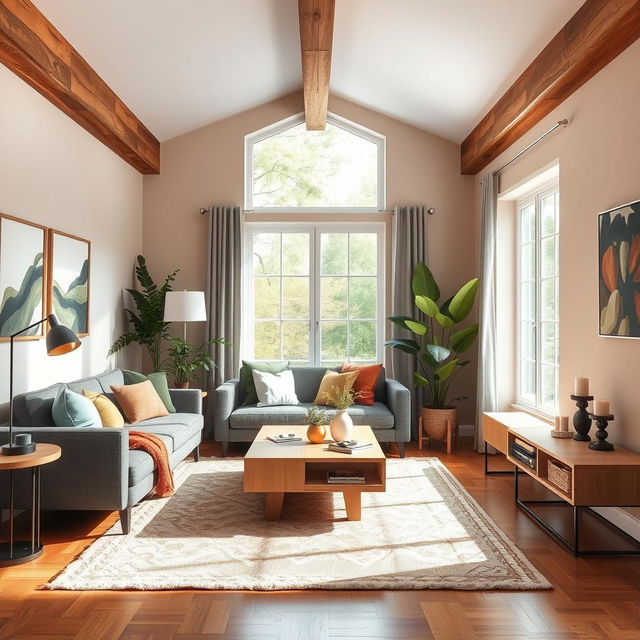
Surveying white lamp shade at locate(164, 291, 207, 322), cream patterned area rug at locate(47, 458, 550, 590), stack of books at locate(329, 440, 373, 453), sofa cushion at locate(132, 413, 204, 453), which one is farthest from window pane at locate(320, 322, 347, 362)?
stack of books at locate(329, 440, 373, 453)

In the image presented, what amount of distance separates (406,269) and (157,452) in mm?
3469

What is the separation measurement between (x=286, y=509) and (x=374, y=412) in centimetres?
166

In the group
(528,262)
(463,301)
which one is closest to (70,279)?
(463,301)

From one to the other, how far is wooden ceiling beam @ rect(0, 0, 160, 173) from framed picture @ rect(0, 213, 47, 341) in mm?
890

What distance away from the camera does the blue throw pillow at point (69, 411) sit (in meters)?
3.68

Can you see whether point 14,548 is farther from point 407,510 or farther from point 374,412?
point 374,412

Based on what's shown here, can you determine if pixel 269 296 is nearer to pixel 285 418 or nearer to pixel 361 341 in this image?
pixel 361 341

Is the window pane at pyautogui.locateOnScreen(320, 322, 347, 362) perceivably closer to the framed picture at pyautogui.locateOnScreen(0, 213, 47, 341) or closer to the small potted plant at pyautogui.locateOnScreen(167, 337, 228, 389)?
the small potted plant at pyautogui.locateOnScreen(167, 337, 228, 389)

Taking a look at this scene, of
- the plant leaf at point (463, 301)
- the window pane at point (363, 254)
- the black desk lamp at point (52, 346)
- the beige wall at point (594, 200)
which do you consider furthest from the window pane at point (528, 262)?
the black desk lamp at point (52, 346)

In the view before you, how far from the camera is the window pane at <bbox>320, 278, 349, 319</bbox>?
6652mm

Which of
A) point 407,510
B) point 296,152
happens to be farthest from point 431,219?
point 407,510

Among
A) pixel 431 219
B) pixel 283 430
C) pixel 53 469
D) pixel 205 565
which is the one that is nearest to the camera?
pixel 205 565

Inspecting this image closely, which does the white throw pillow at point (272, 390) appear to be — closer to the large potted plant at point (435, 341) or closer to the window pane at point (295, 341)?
the window pane at point (295, 341)

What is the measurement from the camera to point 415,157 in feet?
21.7
